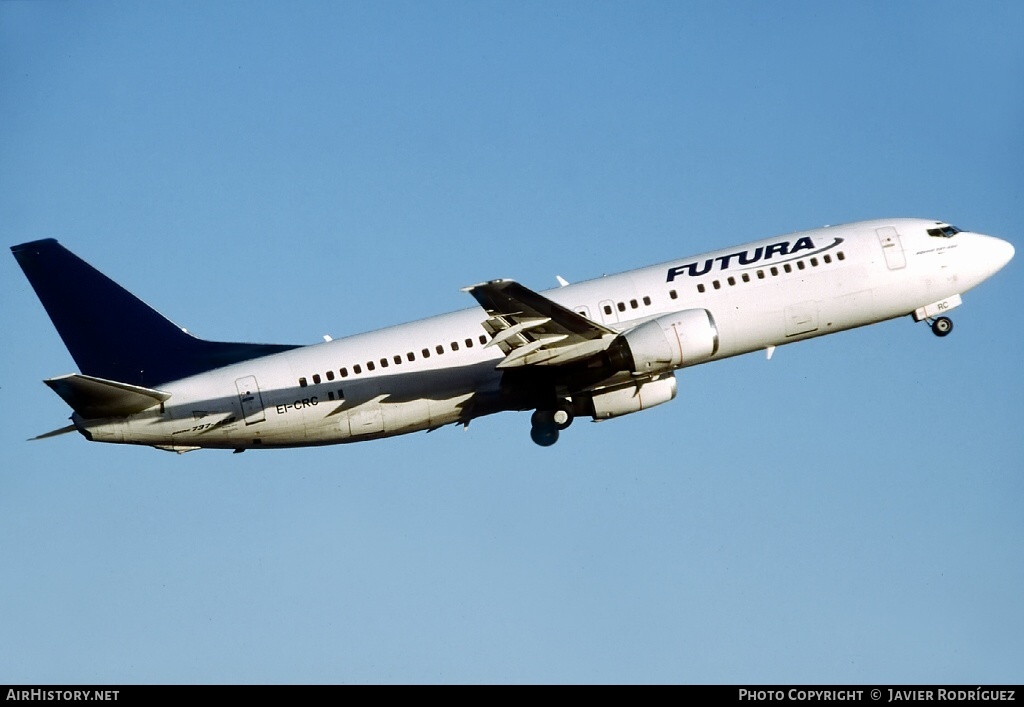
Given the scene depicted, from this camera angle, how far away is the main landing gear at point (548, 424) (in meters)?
46.0

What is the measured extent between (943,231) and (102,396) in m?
31.7

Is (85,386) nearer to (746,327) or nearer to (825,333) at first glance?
(746,327)

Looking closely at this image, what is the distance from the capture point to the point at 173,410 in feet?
145

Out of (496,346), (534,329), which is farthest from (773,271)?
(496,346)

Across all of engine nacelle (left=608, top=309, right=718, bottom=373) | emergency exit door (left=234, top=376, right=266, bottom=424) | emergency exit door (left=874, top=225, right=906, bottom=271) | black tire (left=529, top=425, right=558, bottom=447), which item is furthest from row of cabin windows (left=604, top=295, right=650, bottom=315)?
emergency exit door (left=234, top=376, right=266, bottom=424)

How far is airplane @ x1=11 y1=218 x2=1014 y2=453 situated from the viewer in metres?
43.8

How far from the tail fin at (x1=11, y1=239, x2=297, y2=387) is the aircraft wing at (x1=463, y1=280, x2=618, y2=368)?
8.98 m

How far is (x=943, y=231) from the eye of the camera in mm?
48125

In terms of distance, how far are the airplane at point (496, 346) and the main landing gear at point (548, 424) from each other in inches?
2.5

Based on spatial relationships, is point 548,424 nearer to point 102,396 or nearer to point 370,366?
point 370,366

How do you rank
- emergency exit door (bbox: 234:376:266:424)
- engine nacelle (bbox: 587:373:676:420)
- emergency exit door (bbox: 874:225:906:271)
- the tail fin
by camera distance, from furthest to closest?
1. emergency exit door (bbox: 874:225:906:271)
2. engine nacelle (bbox: 587:373:676:420)
3. the tail fin
4. emergency exit door (bbox: 234:376:266:424)

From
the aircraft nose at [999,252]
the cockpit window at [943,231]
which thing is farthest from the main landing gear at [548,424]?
the aircraft nose at [999,252]

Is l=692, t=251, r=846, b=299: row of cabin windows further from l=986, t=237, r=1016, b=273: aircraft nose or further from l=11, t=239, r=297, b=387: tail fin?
l=11, t=239, r=297, b=387: tail fin

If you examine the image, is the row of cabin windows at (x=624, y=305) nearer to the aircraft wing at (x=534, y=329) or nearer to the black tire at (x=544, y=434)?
the aircraft wing at (x=534, y=329)
